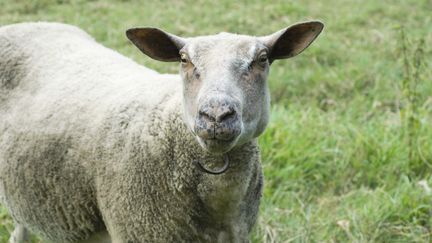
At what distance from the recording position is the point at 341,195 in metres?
4.35

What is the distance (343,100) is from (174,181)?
3457 millimetres

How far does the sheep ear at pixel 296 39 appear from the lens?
8.97ft

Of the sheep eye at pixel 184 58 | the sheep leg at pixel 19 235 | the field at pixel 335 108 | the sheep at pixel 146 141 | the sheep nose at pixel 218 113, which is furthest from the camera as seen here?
the field at pixel 335 108

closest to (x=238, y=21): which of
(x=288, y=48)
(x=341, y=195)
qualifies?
(x=341, y=195)

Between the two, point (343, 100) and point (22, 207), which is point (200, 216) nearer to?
point (22, 207)

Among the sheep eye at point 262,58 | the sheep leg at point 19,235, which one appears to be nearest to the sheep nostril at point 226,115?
the sheep eye at point 262,58

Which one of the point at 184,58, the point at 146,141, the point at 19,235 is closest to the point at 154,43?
the point at 184,58

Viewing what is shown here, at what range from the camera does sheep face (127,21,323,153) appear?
2.29 metres

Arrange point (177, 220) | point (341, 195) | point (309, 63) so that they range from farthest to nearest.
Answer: point (309, 63) → point (341, 195) → point (177, 220)

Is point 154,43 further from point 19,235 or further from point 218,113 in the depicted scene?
point 19,235

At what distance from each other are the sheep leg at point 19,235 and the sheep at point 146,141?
396 millimetres

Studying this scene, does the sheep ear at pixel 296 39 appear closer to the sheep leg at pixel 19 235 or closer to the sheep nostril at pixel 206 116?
the sheep nostril at pixel 206 116

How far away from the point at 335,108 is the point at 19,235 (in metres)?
3.06

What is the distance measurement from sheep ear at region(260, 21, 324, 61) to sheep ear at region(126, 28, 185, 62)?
408mm
